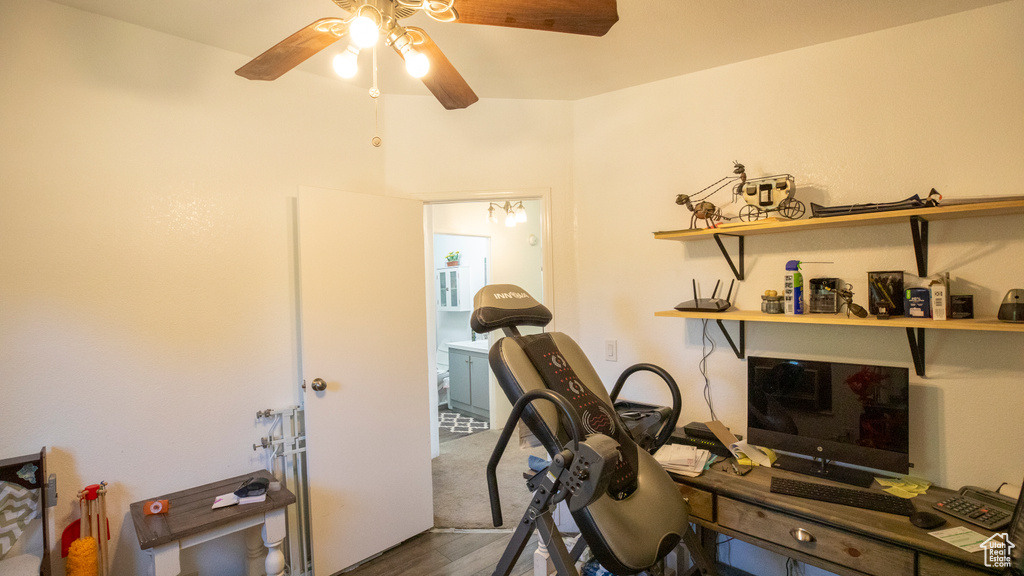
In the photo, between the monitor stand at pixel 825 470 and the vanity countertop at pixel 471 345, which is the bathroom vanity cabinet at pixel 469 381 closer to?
the vanity countertop at pixel 471 345

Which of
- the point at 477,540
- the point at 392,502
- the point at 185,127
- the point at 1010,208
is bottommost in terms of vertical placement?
the point at 477,540

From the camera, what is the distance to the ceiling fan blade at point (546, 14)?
1219 millimetres

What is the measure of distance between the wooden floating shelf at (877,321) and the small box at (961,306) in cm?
3

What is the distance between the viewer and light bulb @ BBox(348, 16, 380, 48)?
3.93 feet

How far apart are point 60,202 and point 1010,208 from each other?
11.5 feet

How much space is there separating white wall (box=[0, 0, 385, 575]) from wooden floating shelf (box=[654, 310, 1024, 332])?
2144 mm

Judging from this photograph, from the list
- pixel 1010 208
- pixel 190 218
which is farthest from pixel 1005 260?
pixel 190 218

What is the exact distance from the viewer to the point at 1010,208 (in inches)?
60.6

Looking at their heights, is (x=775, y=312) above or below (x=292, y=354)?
above

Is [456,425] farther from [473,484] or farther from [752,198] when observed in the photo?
[752,198]

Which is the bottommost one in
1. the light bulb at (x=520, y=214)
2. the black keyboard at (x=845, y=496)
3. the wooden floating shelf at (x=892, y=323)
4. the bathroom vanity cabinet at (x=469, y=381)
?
the bathroom vanity cabinet at (x=469, y=381)

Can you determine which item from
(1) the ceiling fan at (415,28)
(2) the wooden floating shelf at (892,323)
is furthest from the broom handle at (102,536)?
(2) the wooden floating shelf at (892,323)

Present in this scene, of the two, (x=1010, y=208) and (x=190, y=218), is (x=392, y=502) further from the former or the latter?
(x=1010, y=208)

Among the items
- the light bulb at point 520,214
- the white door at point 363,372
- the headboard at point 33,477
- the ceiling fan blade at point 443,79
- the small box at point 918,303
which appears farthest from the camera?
the light bulb at point 520,214
